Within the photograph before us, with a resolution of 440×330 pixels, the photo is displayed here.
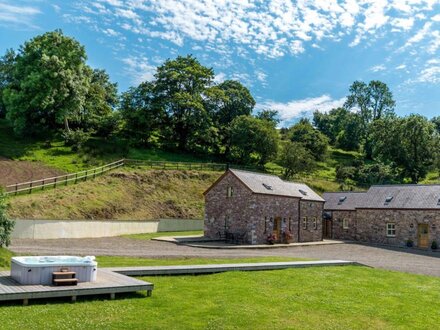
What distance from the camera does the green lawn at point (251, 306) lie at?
10727 mm

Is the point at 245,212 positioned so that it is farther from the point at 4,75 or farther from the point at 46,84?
the point at 4,75

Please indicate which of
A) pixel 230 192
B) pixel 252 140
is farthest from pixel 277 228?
pixel 252 140

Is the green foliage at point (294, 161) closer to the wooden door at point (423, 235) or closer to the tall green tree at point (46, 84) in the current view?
the wooden door at point (423, 235)

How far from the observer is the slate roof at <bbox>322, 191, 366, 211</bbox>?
45650mm

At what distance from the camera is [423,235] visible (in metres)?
39.8

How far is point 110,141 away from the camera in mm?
67688

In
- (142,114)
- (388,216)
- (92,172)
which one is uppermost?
(142,114)

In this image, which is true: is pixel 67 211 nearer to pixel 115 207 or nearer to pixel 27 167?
pixel 115 207

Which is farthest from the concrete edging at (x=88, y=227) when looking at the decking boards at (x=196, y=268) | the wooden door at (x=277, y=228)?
the decking boards at (x=196, y=268)

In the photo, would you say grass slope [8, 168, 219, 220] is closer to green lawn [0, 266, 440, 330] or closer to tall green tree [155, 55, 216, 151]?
tall green tree [155, 55, 216, 151]

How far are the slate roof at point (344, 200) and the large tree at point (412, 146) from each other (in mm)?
33002

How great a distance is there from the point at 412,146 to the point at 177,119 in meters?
38.9

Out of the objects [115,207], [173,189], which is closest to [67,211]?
[115,207]

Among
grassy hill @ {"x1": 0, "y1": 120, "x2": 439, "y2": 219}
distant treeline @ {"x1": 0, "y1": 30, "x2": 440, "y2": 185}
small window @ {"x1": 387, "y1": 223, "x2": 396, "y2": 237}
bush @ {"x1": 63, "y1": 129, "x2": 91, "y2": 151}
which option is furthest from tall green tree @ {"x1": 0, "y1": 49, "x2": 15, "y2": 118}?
small window @ {"x1": 387, "y1": 223, "x2": 396, "y2": 237}
